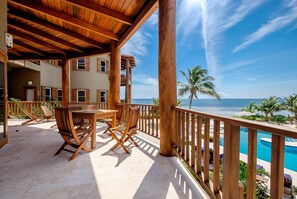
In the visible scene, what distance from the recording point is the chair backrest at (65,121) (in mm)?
2682

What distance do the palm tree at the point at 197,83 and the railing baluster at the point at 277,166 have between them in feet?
54.1

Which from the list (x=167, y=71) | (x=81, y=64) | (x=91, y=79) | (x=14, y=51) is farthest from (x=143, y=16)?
(x=81, y=64)

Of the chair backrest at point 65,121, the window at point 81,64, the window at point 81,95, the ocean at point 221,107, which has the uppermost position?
the window at point 81,64

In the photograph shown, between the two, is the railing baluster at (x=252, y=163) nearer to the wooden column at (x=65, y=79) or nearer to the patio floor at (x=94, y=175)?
the patio floor at (x=94, y=175)

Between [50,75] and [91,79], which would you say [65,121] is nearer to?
[91,79]

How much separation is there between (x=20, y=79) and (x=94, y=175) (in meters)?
11.3

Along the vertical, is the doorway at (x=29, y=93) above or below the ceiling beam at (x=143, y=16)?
below

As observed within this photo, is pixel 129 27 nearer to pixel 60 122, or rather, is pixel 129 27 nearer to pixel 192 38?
pixel 60 122

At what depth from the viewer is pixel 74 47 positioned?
18.3ft

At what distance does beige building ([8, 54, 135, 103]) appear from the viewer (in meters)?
9.81

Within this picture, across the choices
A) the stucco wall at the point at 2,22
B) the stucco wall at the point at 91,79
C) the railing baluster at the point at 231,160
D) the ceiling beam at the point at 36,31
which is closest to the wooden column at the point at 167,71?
the railing baluster at the point at 231,160

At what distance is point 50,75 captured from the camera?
35.6 feet

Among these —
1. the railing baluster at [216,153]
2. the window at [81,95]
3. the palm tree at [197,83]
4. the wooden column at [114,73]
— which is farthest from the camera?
the palm tree at [197,83]

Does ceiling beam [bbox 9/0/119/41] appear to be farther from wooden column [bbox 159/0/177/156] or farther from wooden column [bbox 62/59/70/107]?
wooden column [bbox 62/59/70/107]
